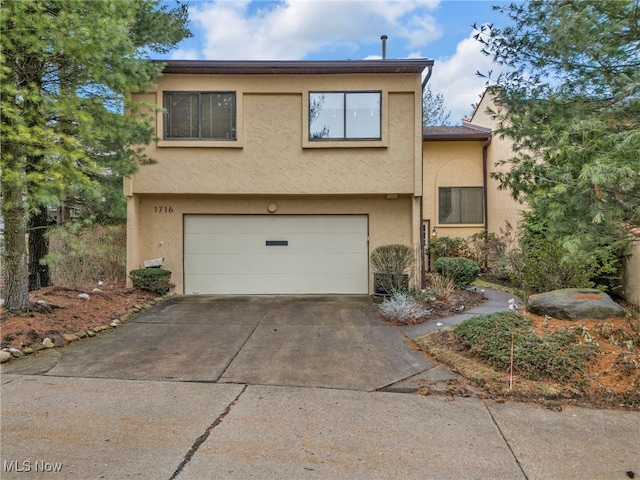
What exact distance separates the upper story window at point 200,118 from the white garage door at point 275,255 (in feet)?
7.06

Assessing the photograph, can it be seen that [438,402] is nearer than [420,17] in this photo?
Yes

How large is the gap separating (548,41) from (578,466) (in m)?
4.55

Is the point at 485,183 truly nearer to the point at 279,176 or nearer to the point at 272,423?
the point at 279,176

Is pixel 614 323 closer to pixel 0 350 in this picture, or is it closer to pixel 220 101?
pixel 0 350

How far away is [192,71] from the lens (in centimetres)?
987

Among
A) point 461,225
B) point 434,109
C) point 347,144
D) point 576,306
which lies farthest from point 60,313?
point 434,109

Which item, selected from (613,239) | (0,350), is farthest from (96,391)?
(613,239)

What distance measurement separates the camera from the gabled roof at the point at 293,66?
9641 millimetres

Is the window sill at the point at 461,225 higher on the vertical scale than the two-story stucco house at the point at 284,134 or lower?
lower

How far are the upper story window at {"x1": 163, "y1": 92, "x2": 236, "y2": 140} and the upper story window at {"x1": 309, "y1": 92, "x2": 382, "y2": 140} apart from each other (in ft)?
6.88

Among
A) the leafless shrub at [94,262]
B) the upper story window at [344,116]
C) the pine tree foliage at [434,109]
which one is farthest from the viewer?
the pine tree foliage at [434,109]

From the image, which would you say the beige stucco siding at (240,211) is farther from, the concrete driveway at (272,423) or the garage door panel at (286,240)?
the concrete driveway at (272,423)

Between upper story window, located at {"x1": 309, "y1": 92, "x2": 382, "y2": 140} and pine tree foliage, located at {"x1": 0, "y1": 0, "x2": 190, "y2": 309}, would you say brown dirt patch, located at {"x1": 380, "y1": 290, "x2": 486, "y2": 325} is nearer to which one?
upper story window, located at {"x1": 309, "y1": 92, "x2": 382, "y2": 140}

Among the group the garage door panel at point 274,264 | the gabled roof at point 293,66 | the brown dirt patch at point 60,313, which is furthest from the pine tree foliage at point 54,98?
the garage door panel at point 274,264
